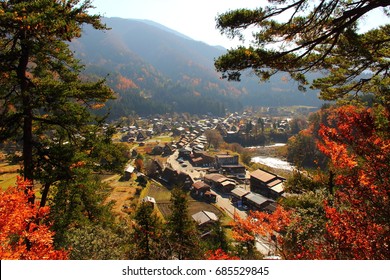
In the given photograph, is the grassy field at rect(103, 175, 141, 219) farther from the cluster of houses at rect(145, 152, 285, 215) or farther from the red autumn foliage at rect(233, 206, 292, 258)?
the red autumn foliage at rect(233, 206, 292, 258)

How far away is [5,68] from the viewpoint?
7.21 meters

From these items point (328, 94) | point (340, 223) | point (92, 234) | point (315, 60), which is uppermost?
point (315, 60)

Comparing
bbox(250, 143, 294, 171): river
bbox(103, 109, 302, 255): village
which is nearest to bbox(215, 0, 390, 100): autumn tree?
bbox(103, 109, 302, 255): village

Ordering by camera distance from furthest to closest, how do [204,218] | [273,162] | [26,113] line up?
1. [273,162]
2. [204,218]
3. [26,113]

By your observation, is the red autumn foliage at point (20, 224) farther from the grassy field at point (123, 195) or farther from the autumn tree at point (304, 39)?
the grassy field at point (123, 195)

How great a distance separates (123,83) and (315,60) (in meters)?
185

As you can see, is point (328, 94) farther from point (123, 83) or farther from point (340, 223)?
point (123, 83)

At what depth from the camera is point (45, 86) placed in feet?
24.6

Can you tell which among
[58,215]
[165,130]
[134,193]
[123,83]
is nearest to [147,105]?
[165,130]

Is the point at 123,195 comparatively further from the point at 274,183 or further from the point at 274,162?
the point at 274,162

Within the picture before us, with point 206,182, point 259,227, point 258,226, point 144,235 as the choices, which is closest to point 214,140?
point 206,182

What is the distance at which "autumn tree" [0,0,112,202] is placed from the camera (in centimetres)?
634

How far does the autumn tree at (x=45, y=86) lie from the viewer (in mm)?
6340

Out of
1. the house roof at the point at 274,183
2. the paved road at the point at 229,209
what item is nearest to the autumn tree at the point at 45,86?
the paved road at the point at 229,209
